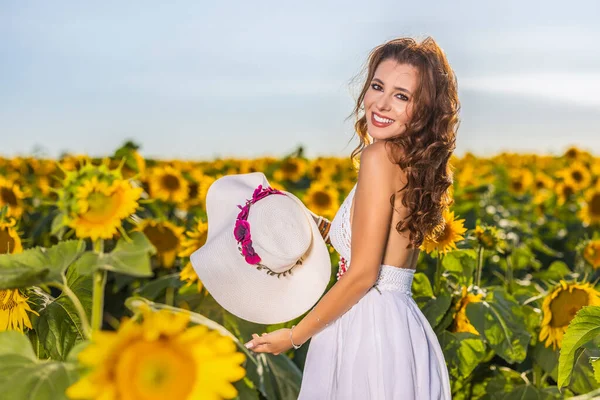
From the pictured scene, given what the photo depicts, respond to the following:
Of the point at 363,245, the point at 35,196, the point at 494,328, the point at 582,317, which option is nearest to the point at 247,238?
the point at 363,245

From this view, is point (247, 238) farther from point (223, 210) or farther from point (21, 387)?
point (21, 387)

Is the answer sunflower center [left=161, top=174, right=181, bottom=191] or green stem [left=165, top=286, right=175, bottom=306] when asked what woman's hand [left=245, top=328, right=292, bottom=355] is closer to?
green stem [left=165, top=286, right=175, bottom=306]

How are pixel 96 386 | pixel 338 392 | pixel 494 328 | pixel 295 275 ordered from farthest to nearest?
pixel 494 328, pixel 295 275, pixel 338 392, pixel 96 386

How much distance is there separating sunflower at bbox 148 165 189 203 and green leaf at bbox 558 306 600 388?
471cm

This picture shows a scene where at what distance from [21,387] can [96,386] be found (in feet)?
0.65

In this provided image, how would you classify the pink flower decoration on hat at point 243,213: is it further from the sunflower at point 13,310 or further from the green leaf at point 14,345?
the green leaf at point 14,345

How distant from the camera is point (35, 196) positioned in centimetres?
660

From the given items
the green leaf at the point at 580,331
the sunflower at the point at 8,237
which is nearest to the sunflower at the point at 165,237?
the sunflower at the point at 8,237

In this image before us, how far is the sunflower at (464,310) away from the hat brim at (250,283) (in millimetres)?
901

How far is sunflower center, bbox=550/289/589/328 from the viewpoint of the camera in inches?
122

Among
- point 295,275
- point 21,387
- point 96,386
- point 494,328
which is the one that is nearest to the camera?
point 96,386

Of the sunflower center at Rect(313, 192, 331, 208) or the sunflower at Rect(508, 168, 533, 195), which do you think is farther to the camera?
the sunflower at Rect(508, 168, 533, 195)

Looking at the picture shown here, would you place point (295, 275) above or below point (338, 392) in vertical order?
above

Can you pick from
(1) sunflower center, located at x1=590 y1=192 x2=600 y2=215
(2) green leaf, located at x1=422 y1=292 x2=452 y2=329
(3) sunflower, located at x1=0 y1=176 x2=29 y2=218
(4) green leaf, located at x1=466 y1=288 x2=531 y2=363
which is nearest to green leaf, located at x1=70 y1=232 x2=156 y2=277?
(2) green leaf, located at x1=422 y1=292 x2=452 y2=329
